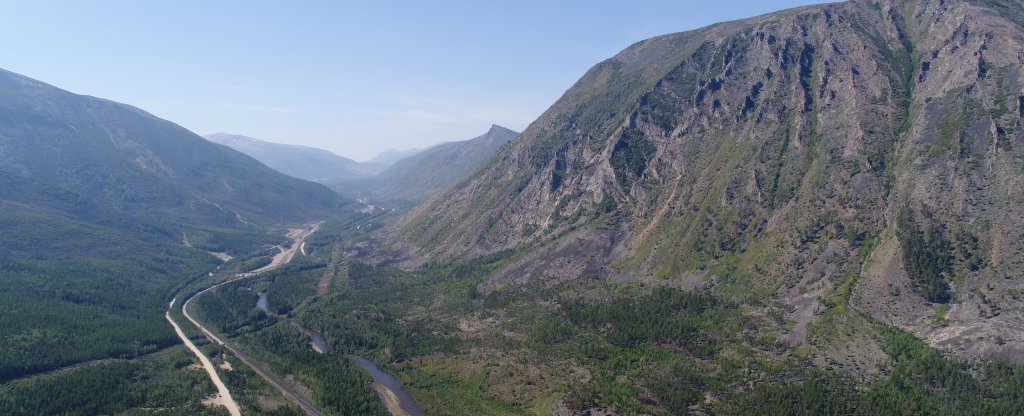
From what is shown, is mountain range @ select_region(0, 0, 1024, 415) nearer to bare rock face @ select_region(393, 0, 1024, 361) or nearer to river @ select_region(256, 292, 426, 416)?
bare rock face @ select_region(393, 0, 1024, 361)

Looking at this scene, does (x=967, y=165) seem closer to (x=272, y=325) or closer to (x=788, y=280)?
(x=788, y=280)

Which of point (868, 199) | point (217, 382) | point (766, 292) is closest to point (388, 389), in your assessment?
point (217, 382)

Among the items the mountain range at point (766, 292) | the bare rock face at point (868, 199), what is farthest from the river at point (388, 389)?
the bare rock face at point (868, 199)

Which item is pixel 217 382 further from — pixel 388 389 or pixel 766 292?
pixel 766 292

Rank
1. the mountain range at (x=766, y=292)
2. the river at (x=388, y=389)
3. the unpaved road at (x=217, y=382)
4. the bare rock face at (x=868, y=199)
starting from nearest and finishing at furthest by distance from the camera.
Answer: the mountain range at (x=766, y=292) → the unpaved road at (x=217, y=382) → the river at (x=388, y=389) → the bare rock face at (x=868, y=199)

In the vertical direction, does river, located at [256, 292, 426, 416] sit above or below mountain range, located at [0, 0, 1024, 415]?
below

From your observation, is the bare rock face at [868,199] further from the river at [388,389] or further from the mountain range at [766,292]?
the river at [388,389]

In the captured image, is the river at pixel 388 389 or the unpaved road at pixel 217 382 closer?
the unpaved road at pixel 217 382

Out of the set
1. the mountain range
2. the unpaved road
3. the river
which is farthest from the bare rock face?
the unpaved road

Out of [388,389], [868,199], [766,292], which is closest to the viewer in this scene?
[388,389]

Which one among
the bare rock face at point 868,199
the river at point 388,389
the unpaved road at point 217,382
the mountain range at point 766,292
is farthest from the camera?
the bare rock face at point 868,199

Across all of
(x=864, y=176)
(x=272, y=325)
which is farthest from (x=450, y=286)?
(x=864, y=176)
